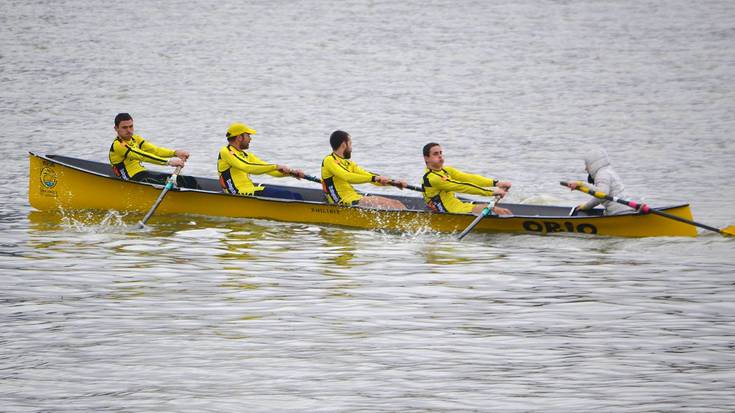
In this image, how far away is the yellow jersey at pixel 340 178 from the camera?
791 inches

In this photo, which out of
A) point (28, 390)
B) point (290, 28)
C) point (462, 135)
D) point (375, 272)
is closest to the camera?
point (28, 390)

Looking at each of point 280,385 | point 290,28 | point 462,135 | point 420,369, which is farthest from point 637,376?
point 290,28

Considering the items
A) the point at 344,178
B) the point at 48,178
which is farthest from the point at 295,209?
the point at 48,178

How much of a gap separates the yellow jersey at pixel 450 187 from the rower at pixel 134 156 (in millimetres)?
4689

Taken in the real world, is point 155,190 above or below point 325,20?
below

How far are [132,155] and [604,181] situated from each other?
867cm

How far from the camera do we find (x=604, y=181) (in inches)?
723

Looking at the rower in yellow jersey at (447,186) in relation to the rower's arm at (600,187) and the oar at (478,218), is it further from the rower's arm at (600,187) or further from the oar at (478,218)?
the rower's arm at (600,187)

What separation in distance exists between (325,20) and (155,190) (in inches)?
1748

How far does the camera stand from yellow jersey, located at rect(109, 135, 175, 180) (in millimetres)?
21891

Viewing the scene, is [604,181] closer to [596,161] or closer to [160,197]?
[596,161]

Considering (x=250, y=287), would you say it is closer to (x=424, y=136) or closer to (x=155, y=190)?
(x=155, y=190)

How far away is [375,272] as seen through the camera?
17.0 m

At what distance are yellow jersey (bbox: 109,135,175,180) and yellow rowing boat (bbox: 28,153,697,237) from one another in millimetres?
374
